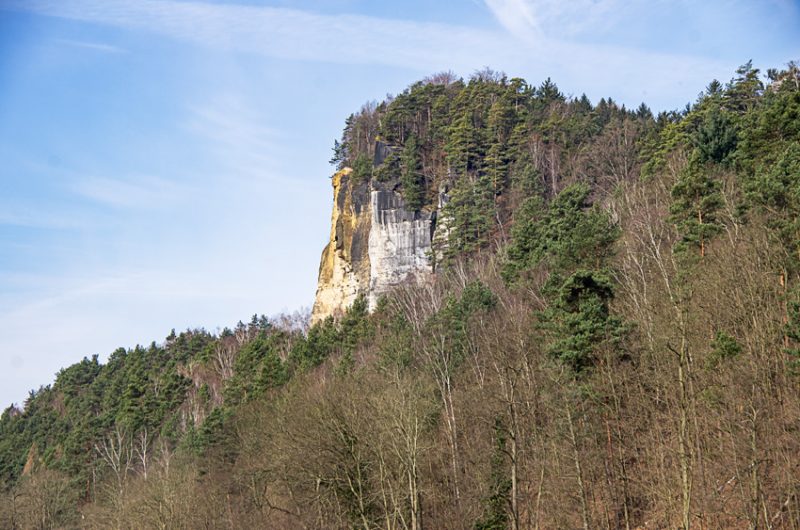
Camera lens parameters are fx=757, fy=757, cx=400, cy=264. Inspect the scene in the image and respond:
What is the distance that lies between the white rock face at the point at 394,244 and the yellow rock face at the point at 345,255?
6.61 ft

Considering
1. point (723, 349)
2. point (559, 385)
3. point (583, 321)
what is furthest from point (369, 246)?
point (723, 349)

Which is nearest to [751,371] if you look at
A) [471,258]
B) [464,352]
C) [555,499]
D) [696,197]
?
[555,499]

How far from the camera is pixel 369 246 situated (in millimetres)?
74625

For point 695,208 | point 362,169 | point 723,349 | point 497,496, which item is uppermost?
point 362,169

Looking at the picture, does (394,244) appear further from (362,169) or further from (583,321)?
(583,321)

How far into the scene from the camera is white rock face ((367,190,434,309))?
234 feet

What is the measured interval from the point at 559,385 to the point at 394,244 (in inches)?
1931

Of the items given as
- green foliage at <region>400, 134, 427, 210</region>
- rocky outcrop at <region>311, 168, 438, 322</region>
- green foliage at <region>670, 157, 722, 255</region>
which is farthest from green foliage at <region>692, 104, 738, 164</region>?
green foliage at <region>400, 134, 427, 210</region>

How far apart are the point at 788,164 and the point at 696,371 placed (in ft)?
29.0

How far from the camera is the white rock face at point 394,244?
7144 cm

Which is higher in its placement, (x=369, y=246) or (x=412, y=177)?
(x=412, y=177)

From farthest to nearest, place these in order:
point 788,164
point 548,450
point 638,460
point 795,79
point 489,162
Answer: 1. point 489,162
2. point 795,79
3. point 548,450
4. point 788,164
5. point 638,460

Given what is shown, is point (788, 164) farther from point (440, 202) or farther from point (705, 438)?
point (440, 202)

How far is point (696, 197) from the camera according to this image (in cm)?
3094
